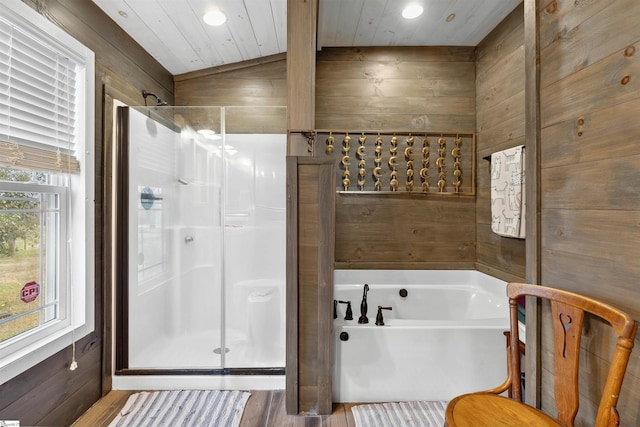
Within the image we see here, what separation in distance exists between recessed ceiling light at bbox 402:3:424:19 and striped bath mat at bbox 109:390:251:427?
2.83m

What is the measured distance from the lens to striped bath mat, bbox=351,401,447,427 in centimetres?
174

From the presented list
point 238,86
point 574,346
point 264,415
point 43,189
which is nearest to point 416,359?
point 264,415

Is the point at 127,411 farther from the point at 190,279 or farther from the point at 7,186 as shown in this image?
the point at 7,186

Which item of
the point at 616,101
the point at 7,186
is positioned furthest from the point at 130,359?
the point at 616,101

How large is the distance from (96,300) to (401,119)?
104 inches

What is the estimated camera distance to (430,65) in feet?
9.55

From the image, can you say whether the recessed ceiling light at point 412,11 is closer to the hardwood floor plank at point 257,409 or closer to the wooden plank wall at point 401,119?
the wooden plank wall at point 401,119

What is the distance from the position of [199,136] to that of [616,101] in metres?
2.16

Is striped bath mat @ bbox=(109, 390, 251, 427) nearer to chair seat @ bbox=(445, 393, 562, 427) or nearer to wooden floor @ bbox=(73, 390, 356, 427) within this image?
wooden floor @ bbox=(73, 390, 356, 427)

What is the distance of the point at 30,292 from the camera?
156 centimetres

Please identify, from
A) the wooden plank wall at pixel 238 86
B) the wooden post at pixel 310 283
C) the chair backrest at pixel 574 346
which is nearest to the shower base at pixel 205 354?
the wooden post at pixel 310 283

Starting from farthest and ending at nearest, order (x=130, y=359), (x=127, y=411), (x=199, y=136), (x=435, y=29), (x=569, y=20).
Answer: (x=435, y=29), (x=199, y=136), (x=130, y=359), (x=127, y=411), (x=569, y=20)

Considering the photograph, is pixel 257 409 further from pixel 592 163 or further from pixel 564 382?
pixel 592 163

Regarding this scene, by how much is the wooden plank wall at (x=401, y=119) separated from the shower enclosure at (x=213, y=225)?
814mm
